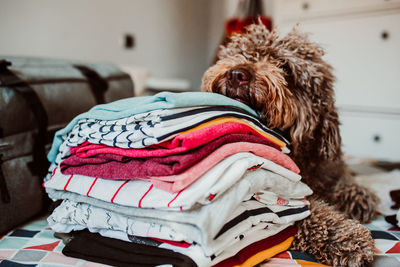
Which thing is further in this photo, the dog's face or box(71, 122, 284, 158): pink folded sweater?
the dog's face

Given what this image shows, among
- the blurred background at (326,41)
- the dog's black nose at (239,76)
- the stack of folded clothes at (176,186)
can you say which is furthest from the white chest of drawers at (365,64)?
the stack of folded clothes at (176,186)

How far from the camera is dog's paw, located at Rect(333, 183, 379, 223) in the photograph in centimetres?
105

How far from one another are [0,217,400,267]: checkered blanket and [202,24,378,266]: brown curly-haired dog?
6 centimetres

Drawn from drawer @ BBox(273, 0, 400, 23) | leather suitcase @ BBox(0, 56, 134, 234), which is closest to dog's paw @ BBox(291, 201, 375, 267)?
leather suitcase @ BBox(0, 56, 134, 234)

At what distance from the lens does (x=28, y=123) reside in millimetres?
964

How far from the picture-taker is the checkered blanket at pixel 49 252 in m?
0.70

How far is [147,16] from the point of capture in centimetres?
318

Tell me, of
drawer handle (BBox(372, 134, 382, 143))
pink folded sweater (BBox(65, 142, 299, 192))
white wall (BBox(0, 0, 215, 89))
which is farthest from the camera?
drawer handle (BBox(372, 134, 382, 143))

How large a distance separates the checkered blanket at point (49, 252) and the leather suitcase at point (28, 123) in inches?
2.4

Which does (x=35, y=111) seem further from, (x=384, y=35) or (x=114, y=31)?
(x=384, y=35)

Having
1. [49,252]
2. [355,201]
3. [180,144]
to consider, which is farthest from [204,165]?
[355,201]

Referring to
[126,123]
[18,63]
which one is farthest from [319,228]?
[18,63]

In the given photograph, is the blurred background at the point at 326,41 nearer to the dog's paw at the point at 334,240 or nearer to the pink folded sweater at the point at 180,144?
the dog's paw at the point at 334,240

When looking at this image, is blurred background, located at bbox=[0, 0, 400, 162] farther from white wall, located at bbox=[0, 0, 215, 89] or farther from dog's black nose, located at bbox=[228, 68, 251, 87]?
dog's black nose, located at bbox=[228, 68, 251, 87]
